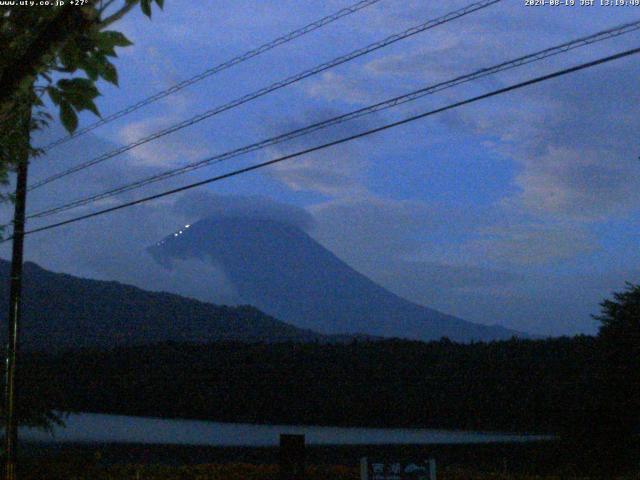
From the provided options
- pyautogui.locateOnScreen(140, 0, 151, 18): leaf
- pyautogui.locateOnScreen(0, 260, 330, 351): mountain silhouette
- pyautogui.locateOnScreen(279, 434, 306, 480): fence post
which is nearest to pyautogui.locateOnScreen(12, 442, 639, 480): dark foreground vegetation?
pyautogui.locateOnScreen(279, 434, 306, 480): fence post

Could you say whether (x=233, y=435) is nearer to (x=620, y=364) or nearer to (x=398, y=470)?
(x=620, y=364)

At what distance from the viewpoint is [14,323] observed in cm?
1923

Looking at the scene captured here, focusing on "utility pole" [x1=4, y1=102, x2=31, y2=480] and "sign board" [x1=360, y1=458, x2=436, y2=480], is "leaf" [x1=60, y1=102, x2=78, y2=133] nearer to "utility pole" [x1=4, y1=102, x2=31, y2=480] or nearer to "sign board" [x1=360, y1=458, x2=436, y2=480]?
"sign board" [x1=360, y1=458, x2=436, y2=480]

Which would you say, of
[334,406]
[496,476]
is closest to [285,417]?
[334,406]

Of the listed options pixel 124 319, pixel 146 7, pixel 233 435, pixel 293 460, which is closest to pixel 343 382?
pixel 233 435

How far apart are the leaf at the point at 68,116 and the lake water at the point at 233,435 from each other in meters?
31.9

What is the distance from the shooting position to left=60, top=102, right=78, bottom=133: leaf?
15.2 feet

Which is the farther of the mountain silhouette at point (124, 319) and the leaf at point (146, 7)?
the mountain silhouette at point (124, 319)

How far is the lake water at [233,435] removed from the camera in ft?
124

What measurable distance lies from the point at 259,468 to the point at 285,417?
35.7m

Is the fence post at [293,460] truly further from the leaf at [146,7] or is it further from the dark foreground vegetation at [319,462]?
the leaf at [146,7]

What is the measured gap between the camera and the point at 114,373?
65.2 m

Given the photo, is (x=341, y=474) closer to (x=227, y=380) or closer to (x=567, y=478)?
(x=567, y=478)

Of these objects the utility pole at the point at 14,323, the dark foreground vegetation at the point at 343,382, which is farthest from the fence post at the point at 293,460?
the dark foreground vegetation at the point at 343,382
